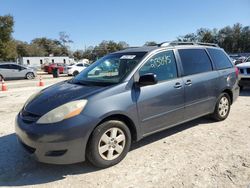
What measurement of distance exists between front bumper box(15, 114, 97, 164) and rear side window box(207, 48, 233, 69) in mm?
3451

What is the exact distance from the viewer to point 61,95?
12.7 feet

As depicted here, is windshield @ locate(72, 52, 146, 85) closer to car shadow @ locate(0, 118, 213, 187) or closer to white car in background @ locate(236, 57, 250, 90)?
car shadow @ locate(0, 118, 213, 187)

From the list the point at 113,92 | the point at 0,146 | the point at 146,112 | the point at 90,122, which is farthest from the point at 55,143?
the point at 0,146

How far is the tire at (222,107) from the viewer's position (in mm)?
5706

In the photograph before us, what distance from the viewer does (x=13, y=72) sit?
887 inches

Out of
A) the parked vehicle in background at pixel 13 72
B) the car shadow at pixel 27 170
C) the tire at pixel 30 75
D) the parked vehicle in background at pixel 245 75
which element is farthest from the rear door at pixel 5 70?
the car shadow at pixel 27 170

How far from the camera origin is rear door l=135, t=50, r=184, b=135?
4.12 m

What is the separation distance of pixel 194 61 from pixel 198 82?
45 centimetres

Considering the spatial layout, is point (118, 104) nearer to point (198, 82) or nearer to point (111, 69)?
point (111, 69)

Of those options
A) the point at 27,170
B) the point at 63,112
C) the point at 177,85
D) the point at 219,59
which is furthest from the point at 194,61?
the point at 27,170

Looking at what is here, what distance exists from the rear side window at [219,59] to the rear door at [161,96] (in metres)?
1.46

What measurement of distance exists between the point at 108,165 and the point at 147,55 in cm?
189

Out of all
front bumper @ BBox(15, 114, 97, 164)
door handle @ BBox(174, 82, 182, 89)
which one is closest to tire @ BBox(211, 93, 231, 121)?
door handle @ BBox(174, 82, 182, 89)

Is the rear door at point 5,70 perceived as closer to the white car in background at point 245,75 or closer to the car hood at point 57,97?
the white car in background at point 245,75
